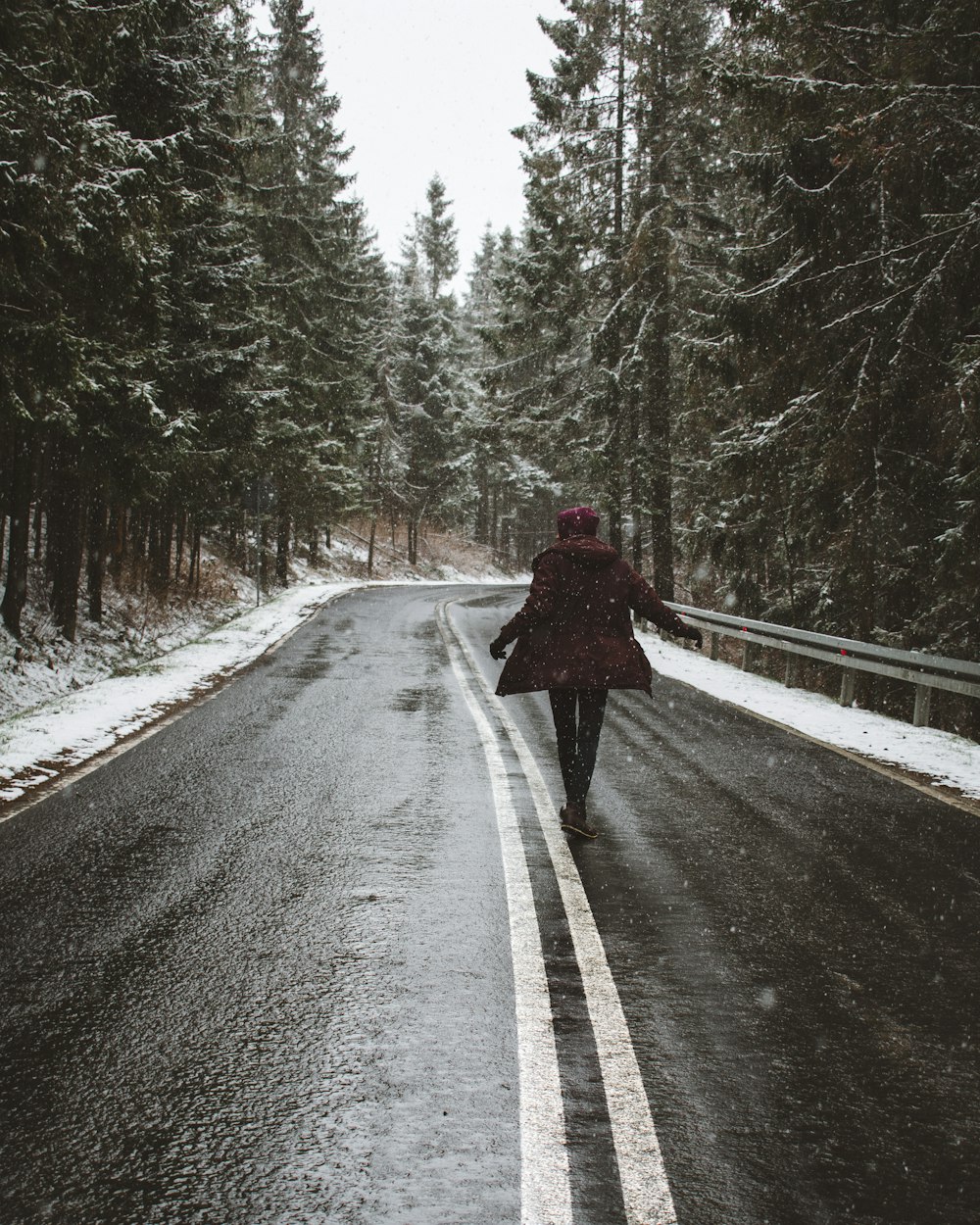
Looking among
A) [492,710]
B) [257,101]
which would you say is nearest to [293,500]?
[257,101]

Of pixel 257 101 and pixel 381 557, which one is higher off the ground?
pixel 257 101

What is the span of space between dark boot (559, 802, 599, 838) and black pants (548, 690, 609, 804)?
51 mm

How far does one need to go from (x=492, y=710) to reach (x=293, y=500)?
65.4 feet

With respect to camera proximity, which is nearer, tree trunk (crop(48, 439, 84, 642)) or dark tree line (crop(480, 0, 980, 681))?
dark tree line (crop(480, 0, 980, 681))

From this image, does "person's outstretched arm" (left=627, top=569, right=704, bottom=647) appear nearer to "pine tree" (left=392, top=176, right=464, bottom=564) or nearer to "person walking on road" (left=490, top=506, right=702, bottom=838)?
"person walking on road" (left=490, top=506, right=702, bottom=838)

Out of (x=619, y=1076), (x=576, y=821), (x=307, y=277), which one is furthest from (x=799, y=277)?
(x=307, y=277)

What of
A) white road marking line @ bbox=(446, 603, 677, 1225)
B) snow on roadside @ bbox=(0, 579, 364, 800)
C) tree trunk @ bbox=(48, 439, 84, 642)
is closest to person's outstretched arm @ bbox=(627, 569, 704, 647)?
white road marking line @ bbox=(446, 603, 677, 1225)

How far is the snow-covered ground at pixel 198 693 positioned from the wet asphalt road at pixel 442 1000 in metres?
0.87

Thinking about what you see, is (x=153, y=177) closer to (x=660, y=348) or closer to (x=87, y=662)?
(x=87, y=662)

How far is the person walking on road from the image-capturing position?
5.42m

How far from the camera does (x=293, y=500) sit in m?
28.0

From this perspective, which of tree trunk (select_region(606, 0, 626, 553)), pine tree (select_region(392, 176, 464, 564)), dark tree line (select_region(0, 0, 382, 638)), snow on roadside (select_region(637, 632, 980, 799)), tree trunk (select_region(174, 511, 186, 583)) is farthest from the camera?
pine tree (select_region(392, 176, 464, 564))

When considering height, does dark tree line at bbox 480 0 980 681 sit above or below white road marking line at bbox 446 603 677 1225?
above

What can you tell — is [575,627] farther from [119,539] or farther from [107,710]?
[119,539]
